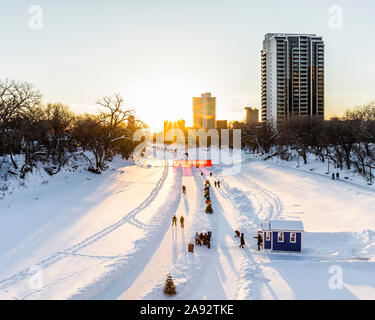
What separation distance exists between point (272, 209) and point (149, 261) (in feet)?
50.0

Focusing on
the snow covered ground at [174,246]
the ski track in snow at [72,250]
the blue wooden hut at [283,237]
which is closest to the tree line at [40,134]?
the snow covered ground at [174,246]

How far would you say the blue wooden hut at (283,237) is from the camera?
1509 cm

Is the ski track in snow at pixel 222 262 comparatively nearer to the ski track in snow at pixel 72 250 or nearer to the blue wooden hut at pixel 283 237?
the blue wooden hut at pixel 283 237

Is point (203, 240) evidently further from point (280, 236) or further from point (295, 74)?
point (295, 74)

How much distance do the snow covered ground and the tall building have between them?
93.0 metres

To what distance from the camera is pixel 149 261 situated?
14133mm

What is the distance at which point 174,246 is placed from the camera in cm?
1616

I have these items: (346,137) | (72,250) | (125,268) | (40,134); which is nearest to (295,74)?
(346,137)

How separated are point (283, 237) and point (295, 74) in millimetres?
117226

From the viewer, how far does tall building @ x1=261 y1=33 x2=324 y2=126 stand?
11331cm

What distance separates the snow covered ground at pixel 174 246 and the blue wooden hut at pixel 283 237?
652 millimetres

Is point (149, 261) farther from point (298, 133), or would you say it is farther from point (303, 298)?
point (298, 133)

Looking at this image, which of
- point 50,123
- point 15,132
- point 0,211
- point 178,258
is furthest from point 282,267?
point 50,123

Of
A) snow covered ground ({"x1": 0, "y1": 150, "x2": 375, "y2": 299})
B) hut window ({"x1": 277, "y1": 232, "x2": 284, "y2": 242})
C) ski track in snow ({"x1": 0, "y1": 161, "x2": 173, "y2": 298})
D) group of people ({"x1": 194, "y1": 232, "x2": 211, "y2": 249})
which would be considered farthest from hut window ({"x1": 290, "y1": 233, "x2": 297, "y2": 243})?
ski track in snow ({"x1": 0, "y1": 161, "x2": 173, "y2": 298})
